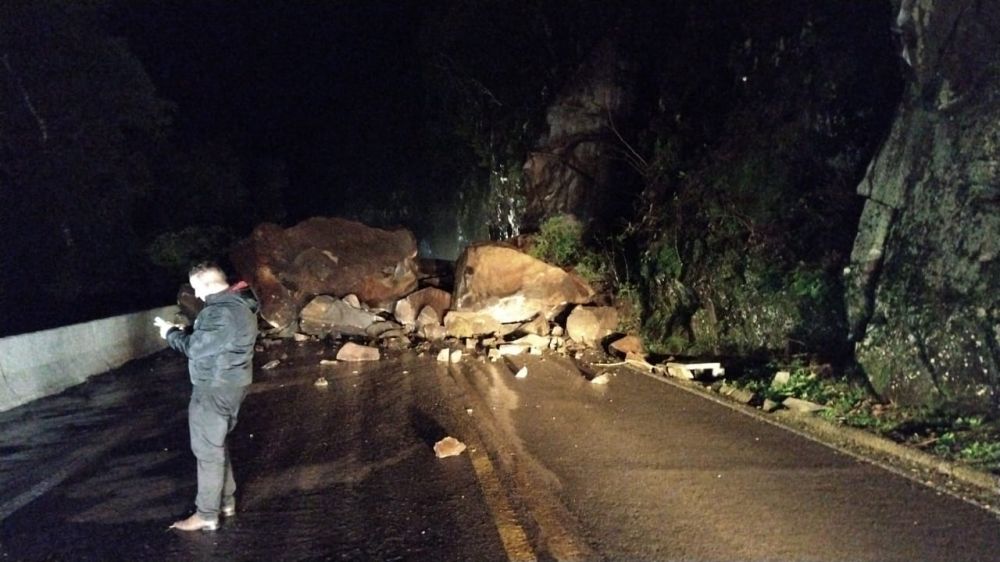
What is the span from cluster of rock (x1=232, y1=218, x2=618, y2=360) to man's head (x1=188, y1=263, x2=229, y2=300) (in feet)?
25.0

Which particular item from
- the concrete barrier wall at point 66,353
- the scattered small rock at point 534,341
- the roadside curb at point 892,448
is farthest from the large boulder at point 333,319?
the roadside curb at point 892,448

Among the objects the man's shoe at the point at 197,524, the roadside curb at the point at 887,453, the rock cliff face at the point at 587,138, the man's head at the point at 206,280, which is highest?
the rock cliff face at the point at 587,138

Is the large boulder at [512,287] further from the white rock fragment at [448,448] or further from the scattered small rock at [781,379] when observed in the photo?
the white rock fragment at [448,448]

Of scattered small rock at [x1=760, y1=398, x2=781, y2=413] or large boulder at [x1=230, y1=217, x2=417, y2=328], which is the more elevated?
large boulder at [x1=230, y1=217, x2=417, y2=328]

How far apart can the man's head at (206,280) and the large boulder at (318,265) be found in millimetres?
10714

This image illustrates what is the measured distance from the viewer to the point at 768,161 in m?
11.4

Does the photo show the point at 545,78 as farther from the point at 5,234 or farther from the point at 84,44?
the point at 5,234

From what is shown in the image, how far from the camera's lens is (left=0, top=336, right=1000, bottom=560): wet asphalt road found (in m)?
4.78

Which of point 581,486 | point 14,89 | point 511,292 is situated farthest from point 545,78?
point 581,486

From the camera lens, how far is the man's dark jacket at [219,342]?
4902 mm

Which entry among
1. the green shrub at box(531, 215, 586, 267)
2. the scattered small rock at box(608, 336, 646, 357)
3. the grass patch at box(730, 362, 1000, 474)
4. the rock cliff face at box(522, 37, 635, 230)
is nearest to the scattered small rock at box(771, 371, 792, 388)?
the grass patch at box(730, 362, 1000, 474)

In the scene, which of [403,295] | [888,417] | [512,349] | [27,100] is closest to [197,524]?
[888,417]

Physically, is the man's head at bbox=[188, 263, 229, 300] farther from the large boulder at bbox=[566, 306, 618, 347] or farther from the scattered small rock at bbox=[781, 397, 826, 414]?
the large boulder at bbox=[566, 306, 618, 347]

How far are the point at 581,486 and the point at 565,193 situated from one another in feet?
52.0
